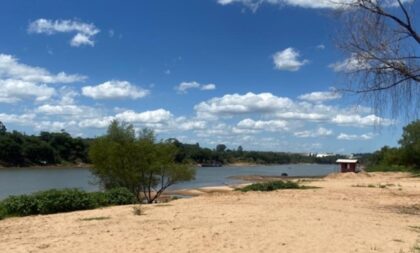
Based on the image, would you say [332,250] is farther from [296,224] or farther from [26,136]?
[26,136]

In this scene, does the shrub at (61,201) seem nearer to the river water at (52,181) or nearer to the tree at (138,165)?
the tree at (138,165)

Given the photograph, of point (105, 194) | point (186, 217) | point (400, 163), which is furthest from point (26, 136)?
point (186, 217)

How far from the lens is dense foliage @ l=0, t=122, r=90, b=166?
11750 centimetres

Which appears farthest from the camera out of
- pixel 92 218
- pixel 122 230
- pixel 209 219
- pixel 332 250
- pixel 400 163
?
pixel 400 163

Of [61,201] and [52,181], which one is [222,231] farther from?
[52,181]

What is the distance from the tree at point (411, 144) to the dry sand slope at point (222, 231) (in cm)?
5763

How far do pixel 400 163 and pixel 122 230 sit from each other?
222 ft

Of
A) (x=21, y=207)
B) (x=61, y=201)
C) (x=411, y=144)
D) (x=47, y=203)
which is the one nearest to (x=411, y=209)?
(x=61, y=201)

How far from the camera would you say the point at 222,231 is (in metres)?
11.1

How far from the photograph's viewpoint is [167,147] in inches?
1640

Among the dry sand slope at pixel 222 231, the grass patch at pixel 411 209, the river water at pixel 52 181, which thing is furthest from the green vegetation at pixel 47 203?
the river water at pixel 52 181

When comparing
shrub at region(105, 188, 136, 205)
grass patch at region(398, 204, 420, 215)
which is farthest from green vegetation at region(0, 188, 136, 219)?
grass patch at region(398, 204, 420, 215)

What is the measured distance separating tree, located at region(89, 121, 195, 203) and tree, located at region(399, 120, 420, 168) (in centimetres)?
3949

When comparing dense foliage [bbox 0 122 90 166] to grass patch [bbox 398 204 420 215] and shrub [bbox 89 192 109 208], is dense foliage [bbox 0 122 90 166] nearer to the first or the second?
shrub [bbox 89 192 109 208]
